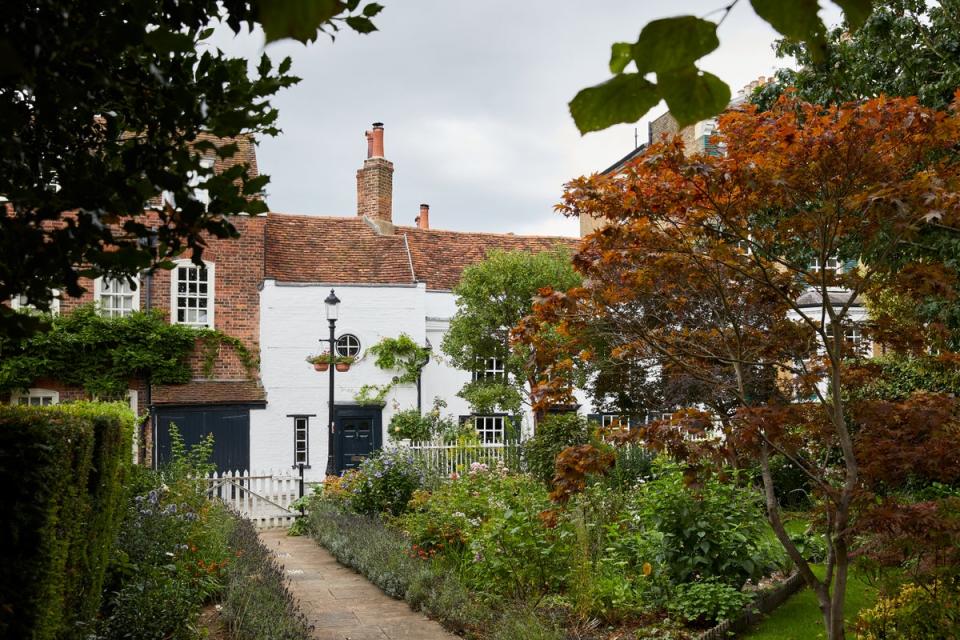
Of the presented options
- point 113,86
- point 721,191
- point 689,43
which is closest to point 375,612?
point 721,191

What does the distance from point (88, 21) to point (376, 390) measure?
20.0 m

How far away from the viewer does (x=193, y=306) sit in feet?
69.7

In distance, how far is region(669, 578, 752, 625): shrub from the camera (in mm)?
7027

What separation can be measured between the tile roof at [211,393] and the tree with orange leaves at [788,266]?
15.4m

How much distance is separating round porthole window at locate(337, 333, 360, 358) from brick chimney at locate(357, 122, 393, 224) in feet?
14.6

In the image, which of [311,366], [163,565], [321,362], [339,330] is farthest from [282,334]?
[163,565]

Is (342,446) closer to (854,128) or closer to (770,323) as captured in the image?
(770,323)

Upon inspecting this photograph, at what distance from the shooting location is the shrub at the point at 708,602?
7.03 metres

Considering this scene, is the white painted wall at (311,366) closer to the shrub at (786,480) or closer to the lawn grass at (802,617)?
the shrub at (786,480)

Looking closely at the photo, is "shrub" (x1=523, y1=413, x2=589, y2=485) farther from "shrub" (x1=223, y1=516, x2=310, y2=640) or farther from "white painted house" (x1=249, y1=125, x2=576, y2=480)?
"white painted house" (x1=249, y1=125, x2=576, y2=480)

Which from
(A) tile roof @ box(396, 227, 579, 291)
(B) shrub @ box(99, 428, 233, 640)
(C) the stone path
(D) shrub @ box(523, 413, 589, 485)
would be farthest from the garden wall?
(A) tile roof @ box(396, 227, 579, 291)

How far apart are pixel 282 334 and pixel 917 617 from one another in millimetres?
18191

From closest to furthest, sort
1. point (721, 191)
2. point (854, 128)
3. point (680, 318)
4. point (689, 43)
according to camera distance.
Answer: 1. point (689, 43)
2. point (854, 128)
3. point (721, 191)
4. point (680, 318)

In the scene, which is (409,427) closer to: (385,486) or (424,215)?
(385,486)
